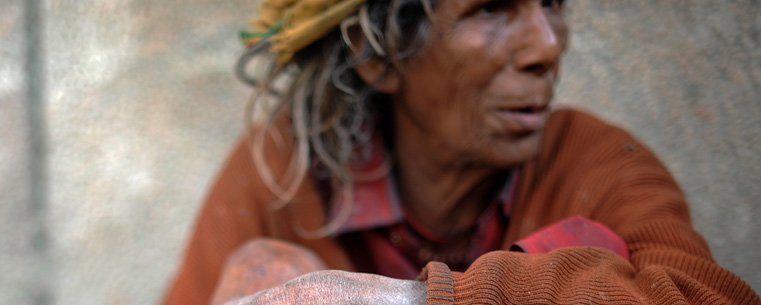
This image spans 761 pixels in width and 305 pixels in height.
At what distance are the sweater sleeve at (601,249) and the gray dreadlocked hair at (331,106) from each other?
385mm

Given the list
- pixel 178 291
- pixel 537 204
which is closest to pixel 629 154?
pixel 537 204

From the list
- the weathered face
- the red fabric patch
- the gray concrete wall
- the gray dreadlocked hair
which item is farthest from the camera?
the gray concrete wall

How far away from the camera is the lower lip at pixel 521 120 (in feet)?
4.03

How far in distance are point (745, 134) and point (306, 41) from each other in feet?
3.41

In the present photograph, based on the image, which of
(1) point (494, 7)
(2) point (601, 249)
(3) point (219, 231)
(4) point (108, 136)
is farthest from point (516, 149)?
(4) point (108, 136)

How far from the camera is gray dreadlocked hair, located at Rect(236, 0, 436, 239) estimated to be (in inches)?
53.4

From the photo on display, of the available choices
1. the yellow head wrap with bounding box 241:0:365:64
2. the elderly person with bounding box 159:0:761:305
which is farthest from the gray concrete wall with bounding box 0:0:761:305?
the yellow head wrap with bounding box 241:0:365:64

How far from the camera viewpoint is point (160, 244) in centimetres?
216

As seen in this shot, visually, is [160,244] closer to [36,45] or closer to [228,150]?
[228,150]

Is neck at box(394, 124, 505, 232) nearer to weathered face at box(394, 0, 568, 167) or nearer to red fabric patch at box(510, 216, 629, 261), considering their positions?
weathered face at box(394, 0, 568, 167)

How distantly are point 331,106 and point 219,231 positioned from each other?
394 millimetres

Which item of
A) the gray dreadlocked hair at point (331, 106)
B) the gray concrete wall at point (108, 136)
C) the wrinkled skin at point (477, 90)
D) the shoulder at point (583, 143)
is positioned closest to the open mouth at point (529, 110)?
the wrinkled skin at point (477, 90)

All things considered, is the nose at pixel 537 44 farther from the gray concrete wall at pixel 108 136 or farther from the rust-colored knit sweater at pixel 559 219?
the gray concrete wall at pixel 108 136

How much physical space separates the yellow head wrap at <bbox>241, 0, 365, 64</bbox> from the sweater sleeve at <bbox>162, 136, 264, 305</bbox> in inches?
11.6
